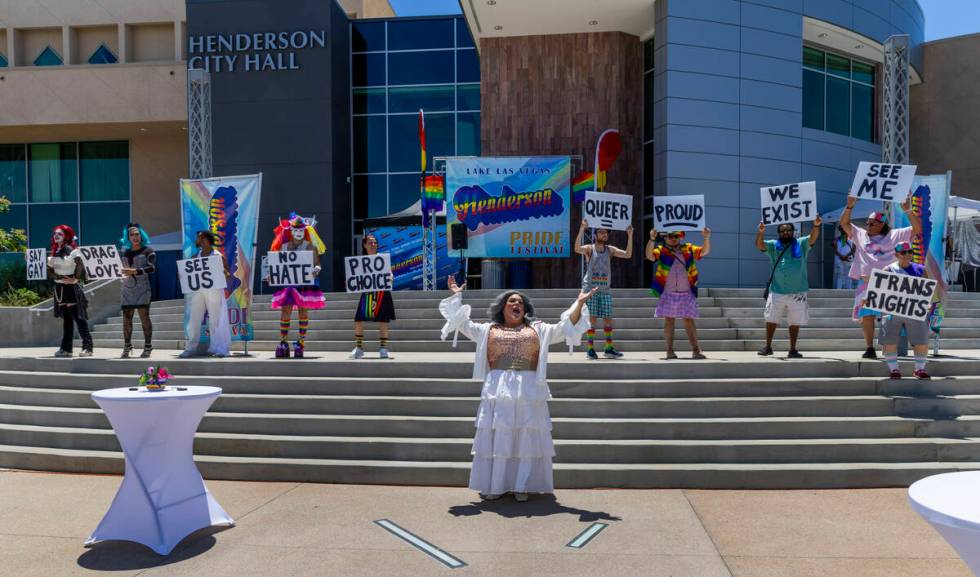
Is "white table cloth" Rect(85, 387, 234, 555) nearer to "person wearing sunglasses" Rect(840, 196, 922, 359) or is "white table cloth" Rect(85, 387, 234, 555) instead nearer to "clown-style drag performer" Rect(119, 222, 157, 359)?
"clown-style drag performer" Rect(119, 222, 157, 359)

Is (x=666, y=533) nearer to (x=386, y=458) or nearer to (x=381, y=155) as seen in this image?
(x=386, y=458)

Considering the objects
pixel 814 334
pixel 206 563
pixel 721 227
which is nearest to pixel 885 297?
pixel 814 334

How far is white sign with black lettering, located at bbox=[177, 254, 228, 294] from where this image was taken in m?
9.96

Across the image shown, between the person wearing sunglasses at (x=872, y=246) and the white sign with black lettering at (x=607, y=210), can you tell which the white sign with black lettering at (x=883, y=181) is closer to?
the person wearing sunglasses at (x=872, y=246)

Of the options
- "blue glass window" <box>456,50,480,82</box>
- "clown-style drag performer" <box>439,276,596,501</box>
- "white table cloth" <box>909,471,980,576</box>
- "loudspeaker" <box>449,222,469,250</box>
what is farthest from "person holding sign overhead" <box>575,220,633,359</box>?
"blue glass window" <box>456,50,480,82</box>

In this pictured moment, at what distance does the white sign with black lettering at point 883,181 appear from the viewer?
30.7ft

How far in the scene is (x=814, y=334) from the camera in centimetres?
1174

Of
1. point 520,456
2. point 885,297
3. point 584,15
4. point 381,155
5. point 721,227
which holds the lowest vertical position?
point 520,456

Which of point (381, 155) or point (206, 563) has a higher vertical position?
point (381, 155)

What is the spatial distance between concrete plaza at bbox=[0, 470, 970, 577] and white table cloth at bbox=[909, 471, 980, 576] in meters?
1.74

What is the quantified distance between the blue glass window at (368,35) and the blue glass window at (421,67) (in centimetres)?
53

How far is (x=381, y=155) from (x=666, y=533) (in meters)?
19.6

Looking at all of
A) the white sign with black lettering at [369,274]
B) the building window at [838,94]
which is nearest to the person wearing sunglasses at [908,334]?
the white sign with black lettering at [369,274]

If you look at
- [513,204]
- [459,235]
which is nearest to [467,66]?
[513,204]
